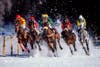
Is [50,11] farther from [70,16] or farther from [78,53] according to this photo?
[78,53]

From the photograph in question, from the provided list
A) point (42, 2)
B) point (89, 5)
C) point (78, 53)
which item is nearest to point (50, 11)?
point (42, 2)

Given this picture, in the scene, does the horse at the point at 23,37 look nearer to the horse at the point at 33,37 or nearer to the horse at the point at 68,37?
the horse at the point at 33,37

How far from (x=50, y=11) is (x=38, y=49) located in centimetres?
915

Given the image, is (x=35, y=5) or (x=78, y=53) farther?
(x=35, y=5)

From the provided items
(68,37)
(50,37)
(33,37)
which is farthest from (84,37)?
(33,37)

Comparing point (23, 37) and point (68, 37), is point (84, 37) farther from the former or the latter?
point (23, 37)

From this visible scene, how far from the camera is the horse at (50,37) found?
52.5 ft

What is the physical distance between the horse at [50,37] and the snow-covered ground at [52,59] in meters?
0.33

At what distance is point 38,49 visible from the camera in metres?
16.3

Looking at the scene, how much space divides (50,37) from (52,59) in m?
1.51

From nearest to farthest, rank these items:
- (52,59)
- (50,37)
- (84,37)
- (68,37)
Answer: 1. (52,59)
2. (50,37)
3. (68,37)
4. (84,37)

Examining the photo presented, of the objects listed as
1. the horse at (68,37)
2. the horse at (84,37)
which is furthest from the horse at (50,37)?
the horse at (84,37)

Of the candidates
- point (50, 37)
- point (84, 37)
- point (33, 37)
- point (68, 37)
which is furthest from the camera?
point (84, 37)

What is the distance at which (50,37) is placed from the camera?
52.7 feet
